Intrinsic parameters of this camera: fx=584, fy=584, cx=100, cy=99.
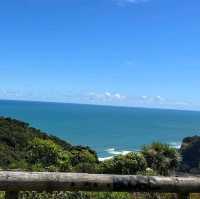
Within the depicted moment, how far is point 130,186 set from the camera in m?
4.55

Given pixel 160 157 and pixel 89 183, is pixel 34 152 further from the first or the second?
pixel 89 183

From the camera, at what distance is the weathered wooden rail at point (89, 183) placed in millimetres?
4207

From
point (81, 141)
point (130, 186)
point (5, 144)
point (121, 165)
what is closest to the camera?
point (130, 186)

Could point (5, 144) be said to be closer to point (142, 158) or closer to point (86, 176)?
point (142, 158)

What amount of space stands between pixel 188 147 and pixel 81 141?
30.6 metres

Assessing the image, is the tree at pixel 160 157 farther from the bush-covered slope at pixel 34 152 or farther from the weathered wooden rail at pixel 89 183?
the weathered wooden rail at pixel 89 183

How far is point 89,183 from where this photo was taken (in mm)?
4398

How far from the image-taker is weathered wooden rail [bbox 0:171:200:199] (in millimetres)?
4207

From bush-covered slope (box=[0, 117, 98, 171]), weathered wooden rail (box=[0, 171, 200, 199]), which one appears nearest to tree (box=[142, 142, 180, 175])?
bush-covered slope (box=[0, 117, 98, 171])

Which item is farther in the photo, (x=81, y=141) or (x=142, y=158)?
(x=81, y=141)

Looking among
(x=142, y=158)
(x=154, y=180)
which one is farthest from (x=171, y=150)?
(x=154, y=180)

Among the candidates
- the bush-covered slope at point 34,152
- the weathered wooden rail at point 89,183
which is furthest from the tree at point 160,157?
the weathered wooden rail at point 89,183

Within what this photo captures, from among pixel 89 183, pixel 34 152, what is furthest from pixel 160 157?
pixel 89 183

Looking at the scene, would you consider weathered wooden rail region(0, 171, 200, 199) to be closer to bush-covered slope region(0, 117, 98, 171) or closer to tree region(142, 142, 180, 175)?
bush-covered slope region(0, 117, 98, 171)
